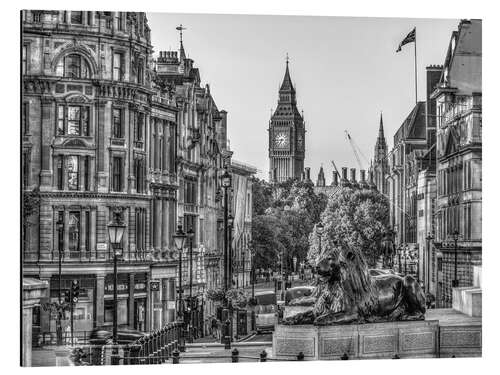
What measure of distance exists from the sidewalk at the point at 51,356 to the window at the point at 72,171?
4.41 metres

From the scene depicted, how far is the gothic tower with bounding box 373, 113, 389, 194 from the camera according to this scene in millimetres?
33234

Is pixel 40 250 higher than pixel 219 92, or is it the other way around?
pixel 219 92

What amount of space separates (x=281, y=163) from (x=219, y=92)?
6.81 feet

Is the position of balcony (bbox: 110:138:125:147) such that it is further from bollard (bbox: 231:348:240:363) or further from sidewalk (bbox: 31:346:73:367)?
bollard (bbox: 231:348:240:363)

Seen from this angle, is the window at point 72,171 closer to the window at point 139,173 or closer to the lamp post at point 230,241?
the window at point 139,173

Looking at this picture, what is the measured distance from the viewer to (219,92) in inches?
1300

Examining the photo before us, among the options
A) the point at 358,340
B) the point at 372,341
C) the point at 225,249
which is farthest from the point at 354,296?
A: the point at 225,249

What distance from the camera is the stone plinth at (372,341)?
27625 millimetres

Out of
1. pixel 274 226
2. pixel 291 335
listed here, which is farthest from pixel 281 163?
pixel 291 335

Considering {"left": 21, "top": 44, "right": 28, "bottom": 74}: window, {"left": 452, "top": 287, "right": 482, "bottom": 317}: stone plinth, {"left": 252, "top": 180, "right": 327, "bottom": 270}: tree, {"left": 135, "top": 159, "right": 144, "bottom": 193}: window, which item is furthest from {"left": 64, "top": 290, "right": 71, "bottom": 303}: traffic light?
{"left": 452, "top": 287, "right": 482, "bottom": 317}: stone plinth

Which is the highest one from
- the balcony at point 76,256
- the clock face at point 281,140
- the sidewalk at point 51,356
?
the clock face at point 281,140

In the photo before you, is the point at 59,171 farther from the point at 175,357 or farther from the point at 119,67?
the point at 175,357

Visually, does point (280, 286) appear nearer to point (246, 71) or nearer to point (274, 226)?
point (274, 226)

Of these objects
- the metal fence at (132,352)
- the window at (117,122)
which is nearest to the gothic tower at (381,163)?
the window at (117,122)
